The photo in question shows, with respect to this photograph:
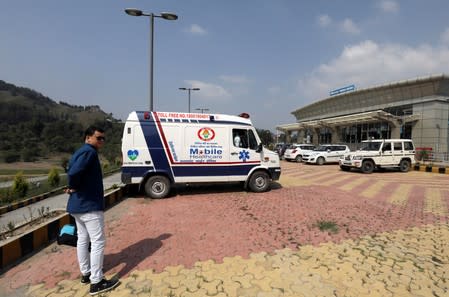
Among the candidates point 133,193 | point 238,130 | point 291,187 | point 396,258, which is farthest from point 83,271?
point 291,187

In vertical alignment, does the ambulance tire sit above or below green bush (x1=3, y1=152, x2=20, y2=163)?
above

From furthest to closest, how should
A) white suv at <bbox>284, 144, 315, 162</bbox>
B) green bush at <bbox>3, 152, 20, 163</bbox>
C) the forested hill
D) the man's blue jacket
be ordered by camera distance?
the forested hill → green bush at <bbox>3, 152, 20, 163</bbox> → white suv at <bbox>284, 144, 315, 162</bbox> → the man's blue jacket

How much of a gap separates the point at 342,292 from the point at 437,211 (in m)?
5.30

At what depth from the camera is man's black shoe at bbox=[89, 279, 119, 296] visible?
2.70m

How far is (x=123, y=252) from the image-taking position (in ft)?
12.3

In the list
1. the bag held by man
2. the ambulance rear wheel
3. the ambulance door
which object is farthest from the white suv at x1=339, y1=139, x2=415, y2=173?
the bag held by man

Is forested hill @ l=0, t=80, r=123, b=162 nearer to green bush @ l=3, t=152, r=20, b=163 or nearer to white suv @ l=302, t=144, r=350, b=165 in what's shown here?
green bush @ l=3, t=152, r=20, b=163

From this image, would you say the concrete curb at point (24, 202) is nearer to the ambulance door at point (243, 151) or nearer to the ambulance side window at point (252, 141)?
the ambulance door at point (243, 151)

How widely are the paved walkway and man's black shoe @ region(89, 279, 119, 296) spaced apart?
0.12 metres

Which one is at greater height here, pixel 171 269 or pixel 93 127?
pixel 93 127

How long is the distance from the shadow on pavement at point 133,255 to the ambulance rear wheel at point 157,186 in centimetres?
290

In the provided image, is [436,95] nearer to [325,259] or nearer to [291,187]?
[291,187]

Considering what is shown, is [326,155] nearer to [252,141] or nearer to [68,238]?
[252,141]

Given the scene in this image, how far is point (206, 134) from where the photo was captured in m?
7.36
